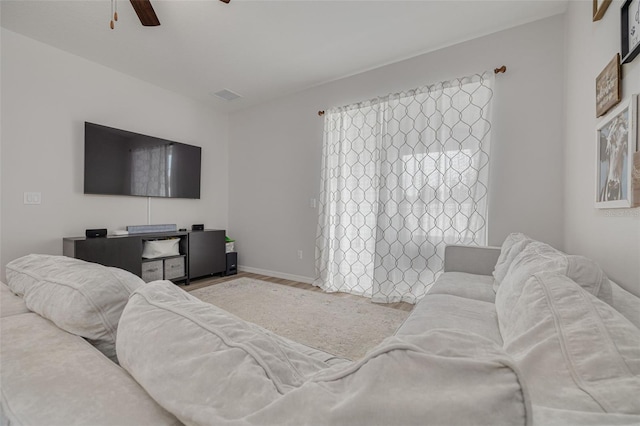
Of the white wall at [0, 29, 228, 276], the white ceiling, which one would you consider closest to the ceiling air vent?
the white ceiling

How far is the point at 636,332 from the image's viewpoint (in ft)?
2.04

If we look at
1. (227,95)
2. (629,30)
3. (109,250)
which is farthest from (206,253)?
(629,30)

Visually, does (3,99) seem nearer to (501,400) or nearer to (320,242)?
(320,242)

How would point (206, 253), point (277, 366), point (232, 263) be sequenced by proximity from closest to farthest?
point (277, 366) < point (206, 253) < point (232, 263)

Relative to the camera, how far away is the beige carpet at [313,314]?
83.1 inches

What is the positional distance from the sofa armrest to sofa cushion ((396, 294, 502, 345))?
2.53 ft

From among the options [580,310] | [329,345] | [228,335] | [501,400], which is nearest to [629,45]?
[580,310]

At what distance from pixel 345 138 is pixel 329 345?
2348mm

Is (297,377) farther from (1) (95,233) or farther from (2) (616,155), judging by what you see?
(1) (95,233)

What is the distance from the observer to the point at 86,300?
0.69 m

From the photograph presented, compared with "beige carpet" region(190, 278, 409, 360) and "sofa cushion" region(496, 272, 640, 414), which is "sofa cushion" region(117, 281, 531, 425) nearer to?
"sofa cushion" region(496, 272, 640, 414)

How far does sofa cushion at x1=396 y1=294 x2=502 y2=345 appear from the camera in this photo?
122 cm

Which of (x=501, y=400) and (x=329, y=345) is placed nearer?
(x=501, y=400)

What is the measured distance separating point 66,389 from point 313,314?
2.29 metres
